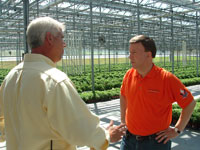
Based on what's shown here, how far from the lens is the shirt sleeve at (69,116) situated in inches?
47.6

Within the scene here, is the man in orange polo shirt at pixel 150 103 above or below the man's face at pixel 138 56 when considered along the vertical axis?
below

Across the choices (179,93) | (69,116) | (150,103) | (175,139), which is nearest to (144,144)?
(150,103)

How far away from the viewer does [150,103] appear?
202 cm

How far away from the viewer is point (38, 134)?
129 cm

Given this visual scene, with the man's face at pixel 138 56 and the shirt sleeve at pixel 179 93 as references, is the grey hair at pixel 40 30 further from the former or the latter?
the shirt sleeve at pixel 179 93

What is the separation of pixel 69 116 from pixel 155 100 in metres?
1.00

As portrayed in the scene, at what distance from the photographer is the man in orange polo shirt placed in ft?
6.43

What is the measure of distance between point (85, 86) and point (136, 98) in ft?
29.6

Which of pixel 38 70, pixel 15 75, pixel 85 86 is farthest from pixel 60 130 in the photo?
pixel 85 86

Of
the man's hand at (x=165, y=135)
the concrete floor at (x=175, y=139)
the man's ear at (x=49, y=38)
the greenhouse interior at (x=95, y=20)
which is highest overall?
the greenhouse interior at (x=95, y=20)

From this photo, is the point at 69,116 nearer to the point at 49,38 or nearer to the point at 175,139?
the point at 49,38

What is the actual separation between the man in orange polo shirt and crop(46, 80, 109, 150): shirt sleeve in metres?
0.84

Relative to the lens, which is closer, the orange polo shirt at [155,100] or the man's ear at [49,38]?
the man's ear at [49,38]

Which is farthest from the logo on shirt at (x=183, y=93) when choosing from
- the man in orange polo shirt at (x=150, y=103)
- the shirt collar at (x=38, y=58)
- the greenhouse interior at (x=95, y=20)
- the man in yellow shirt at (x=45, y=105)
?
the greenhouse interior at (x=95, y=20)
